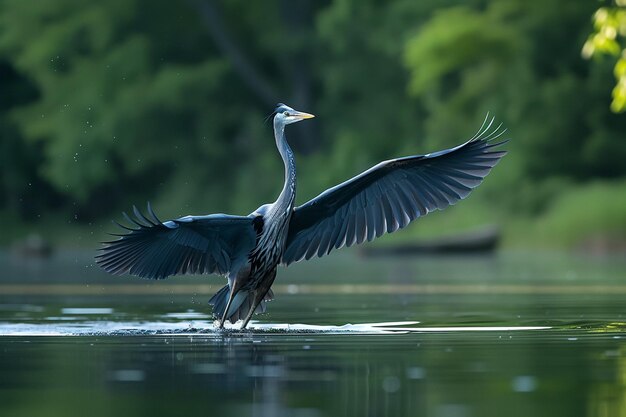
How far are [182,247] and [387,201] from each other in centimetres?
158

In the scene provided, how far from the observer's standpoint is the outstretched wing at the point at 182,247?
12.3m

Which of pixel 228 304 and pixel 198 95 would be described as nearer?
pixel 228 304

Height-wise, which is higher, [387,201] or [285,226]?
[387,201]

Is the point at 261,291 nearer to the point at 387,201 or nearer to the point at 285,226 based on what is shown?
the point at 285,226

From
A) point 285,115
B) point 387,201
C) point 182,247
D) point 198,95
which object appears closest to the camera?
point 182,247

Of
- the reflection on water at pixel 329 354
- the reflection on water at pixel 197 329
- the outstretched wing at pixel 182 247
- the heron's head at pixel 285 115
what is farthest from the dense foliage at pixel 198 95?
the outstretched wing at pixel 182 247

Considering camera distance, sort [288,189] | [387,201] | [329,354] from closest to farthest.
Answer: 1. [329,354]
2. [288,189]
3. [387,201]

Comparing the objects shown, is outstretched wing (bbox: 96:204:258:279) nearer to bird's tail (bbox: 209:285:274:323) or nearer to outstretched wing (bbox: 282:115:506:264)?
bird's tail (bbox: 209:285:274:323)

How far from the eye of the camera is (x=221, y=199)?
4778 centimetres

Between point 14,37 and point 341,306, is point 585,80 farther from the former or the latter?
point 341,306

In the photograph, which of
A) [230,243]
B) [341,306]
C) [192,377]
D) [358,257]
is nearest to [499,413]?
[192,377]

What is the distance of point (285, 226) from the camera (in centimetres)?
1255

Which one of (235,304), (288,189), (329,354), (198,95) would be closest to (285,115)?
(288,189)

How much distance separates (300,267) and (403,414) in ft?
68.9
